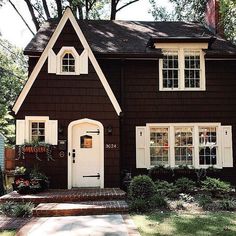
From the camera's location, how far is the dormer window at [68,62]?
12.4m

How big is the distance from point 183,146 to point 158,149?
3.07 ft

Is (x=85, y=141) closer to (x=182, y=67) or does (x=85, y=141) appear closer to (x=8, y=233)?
(x=182, y=67)

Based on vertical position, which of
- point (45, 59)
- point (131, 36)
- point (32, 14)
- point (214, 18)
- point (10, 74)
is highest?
point (32, 14)

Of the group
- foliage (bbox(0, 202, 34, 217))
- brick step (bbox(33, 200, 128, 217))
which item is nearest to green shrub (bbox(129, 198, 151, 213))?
brick step (bbox(33, 200, 128, 217))

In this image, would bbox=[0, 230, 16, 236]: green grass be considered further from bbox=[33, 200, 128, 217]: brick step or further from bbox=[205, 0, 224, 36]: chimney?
bbox=[205, 0, 224, 36]: chimney

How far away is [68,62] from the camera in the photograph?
40.7 feet

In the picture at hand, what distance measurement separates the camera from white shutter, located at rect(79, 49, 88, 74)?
39.8ft

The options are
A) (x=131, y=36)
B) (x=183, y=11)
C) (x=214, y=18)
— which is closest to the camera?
(x=131, y=36)

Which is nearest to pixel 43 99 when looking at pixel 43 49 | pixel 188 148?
pixel 43 49

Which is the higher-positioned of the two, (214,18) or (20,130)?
(214,18)

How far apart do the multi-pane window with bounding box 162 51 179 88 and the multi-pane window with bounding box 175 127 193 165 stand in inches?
68.7

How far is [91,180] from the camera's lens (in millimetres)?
12086

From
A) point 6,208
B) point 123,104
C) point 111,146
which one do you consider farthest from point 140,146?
point 6,208

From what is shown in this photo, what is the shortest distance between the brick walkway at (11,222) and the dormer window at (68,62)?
5.46 metres
